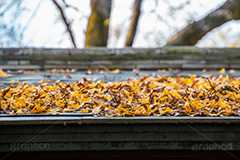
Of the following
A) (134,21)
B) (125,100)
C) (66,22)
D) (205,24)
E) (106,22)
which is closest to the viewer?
(125,100)

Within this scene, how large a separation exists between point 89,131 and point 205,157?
1.00 m

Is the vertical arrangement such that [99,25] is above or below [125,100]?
above

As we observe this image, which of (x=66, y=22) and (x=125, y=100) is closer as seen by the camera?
(x=125, y=100)

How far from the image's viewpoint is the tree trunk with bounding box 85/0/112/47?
762 centimetres

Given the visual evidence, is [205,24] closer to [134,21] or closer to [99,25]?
[134,21]

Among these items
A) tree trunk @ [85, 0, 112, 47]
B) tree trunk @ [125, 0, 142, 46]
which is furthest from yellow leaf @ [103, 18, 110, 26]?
tree trunk @ [125, 0, 142, 46]

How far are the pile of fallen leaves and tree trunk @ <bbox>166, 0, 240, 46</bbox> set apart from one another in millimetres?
4983

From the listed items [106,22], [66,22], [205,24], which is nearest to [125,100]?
[106,22]

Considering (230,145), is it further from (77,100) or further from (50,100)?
(50,100)

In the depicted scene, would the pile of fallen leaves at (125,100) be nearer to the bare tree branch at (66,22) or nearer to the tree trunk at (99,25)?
the tree trunk at (99,25)

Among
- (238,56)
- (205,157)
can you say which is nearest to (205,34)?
(238,56)

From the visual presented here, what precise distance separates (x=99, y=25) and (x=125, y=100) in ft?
18.9

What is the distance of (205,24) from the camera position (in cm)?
779

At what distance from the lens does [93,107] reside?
214 centimetres
